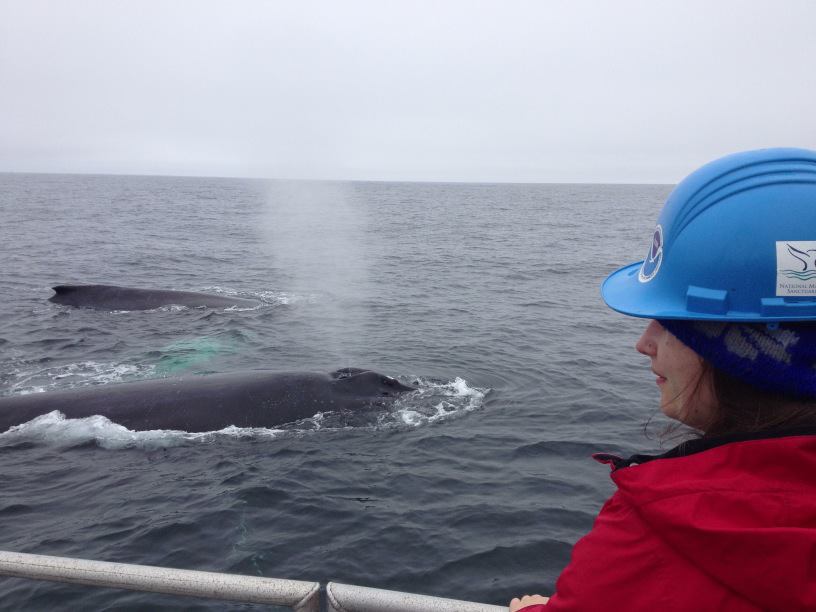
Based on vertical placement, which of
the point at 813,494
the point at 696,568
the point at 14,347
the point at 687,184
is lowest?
the point at 14,347

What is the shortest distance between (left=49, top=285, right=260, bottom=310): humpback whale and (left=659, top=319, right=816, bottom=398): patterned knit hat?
797 inches

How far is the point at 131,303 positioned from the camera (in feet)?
68.1

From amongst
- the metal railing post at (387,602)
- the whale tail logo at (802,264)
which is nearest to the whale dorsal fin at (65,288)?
the metal railing post at (387,602)

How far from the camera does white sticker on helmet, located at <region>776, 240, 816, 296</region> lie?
Result: 1762 millimetres

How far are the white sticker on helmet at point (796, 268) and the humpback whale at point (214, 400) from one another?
935 centimetres

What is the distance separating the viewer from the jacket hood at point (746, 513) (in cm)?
144

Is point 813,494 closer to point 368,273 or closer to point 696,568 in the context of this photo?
point 696,568

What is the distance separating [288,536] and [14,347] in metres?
12.2

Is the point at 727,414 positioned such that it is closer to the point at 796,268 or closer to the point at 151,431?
the point at 796,268

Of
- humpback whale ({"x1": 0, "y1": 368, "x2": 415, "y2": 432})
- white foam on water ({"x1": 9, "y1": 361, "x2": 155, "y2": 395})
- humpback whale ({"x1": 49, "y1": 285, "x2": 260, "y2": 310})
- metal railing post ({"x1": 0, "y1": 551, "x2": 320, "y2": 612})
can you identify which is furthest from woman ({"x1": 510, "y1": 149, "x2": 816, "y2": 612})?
humpback whale ({"x1": 49, "y1": 285, "x2": 260, "y2": 310})

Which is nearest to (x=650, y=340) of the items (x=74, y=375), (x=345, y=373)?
(x=345, y=373)

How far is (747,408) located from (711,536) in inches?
19.8

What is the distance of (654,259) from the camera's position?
2.28m

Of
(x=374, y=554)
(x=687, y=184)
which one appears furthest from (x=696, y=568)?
(x=374, y=554)
